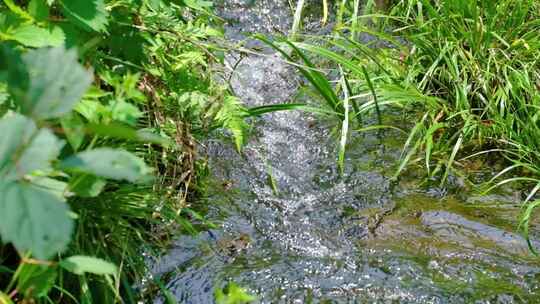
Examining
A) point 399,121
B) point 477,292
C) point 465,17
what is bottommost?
point 477,292

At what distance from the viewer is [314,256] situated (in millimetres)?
2473

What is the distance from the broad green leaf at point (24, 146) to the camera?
0.83 meters

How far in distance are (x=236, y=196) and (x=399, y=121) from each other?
0.93 meters

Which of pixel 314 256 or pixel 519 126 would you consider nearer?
pixel 314 256

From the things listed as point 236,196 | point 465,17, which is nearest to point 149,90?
point 236,196

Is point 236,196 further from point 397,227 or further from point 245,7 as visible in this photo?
point 245,7

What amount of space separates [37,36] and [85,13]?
124 millimetres

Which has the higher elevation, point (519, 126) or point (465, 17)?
point (465, 17)

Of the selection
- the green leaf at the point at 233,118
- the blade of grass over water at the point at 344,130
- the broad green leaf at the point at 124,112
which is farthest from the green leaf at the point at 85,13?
the blade of grass over water at the point at 344,130

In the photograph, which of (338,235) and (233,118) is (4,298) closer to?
(233,118)

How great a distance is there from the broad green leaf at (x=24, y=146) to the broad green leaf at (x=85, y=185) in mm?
280

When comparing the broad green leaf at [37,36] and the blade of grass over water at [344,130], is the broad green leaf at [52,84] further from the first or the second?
the blade of grass over water at [344,130]

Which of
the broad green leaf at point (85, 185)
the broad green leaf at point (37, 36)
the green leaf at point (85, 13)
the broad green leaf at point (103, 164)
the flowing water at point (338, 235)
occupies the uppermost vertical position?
the green leaf at point (85, 13)

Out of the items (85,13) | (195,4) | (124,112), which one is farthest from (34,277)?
(195,4)
